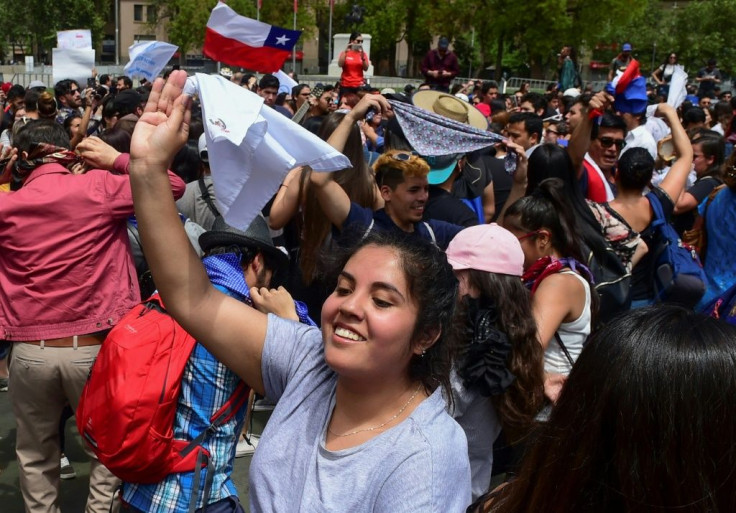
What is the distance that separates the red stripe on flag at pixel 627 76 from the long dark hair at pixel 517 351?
3.98 m

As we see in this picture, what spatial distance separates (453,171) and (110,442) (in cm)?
307

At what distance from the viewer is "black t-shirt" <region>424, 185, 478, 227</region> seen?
4789 millimetres

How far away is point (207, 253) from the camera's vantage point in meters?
2.97

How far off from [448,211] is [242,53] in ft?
11.4

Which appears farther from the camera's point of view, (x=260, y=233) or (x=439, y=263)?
(x=260, y=233)

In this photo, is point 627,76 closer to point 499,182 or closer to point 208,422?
point 499,182

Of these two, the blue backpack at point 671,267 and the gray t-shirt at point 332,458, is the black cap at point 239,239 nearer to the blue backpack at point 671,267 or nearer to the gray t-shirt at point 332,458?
the gray t-shirt at point 332,458

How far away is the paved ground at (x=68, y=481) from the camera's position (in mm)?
4539

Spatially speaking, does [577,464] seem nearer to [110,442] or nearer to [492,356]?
[492,356]

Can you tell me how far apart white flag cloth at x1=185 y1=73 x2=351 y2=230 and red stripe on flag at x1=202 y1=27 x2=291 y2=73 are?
5.24m

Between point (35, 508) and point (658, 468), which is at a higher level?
point (658, 468)

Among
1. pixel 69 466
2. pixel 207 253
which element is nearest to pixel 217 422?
pixel 207 253

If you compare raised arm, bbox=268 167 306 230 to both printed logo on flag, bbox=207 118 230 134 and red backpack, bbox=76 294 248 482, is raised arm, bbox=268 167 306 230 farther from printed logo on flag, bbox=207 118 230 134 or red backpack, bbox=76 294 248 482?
printed logo on flag, bbox=207 118 230 134

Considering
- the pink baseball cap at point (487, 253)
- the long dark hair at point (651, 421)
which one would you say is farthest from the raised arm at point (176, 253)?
the long dark hair at point (651, 421)
